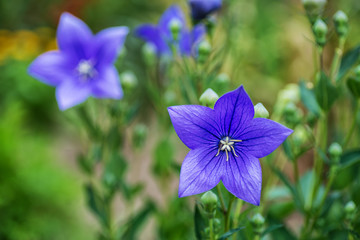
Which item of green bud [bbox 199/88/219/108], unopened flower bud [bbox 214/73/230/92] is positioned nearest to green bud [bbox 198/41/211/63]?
unopened flower bud [bbox 214/73/230/92]

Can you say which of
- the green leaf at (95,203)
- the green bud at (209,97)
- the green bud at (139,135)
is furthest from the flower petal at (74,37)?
the green bud at (209,97)

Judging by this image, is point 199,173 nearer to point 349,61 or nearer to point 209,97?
point 209,97

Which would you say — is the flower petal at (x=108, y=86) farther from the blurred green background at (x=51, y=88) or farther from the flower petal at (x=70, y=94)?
the blurred green background at (x=51, y=88)

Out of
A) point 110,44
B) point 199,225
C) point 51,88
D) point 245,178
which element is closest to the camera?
point 245,178

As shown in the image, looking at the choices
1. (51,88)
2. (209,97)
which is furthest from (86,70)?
(51,88)

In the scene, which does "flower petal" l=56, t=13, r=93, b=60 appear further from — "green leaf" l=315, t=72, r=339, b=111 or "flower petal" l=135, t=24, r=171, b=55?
"green leaf" l=315, t=72, r=339, b=111

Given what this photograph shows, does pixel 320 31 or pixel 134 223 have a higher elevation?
pixel 320 31
